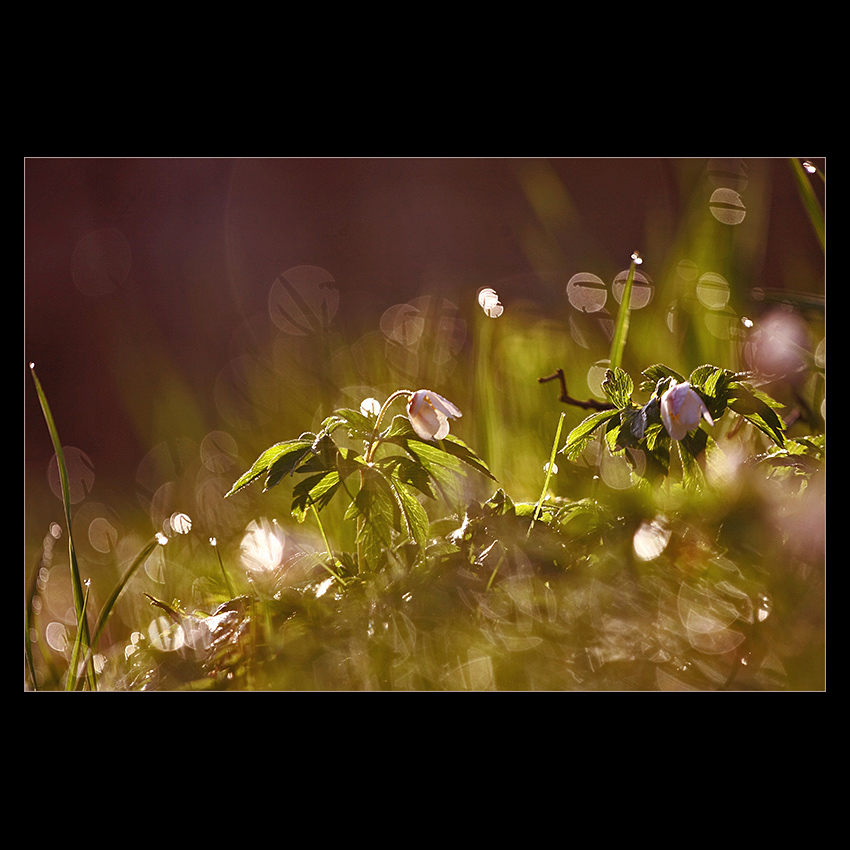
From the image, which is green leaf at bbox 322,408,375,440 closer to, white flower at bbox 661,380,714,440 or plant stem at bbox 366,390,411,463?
plant stem at bbox 366,390,411,463

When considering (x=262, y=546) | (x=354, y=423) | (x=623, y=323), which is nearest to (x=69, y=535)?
(x=262, y=546)

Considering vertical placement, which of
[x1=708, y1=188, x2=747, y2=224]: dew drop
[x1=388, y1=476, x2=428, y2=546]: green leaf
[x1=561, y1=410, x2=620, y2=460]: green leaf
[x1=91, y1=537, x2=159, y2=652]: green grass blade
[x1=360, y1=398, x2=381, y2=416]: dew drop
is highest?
[x1=708, y1=188, x2=747, y2=224]: dew drop

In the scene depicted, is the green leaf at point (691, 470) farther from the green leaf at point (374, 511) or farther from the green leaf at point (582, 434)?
the green leaf at point (374, 511)

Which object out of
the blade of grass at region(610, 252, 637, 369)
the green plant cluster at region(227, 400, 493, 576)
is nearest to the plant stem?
the green plant cluster at region(227, 400, 493, 576)

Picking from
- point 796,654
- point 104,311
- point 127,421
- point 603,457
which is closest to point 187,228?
point 104,311

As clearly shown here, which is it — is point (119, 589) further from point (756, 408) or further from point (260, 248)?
point (756, 408)
